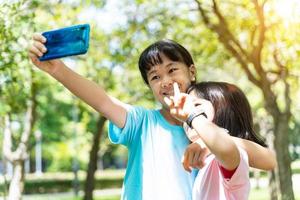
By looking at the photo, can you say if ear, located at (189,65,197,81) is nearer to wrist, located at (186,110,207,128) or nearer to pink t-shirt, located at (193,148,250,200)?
pink t-shirt, located at (193,148,250,200)

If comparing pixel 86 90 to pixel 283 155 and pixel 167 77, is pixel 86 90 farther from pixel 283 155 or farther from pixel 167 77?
pixel 283 155

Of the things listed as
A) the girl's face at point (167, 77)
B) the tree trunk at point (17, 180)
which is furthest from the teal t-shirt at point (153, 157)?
the tree trunk at point (17, 180)

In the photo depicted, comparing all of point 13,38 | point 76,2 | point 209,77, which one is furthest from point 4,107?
point 209,77

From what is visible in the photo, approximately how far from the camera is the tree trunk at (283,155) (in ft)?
29.6

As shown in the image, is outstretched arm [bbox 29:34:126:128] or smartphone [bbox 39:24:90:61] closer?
smartphone [bbox 39:24:90:61]

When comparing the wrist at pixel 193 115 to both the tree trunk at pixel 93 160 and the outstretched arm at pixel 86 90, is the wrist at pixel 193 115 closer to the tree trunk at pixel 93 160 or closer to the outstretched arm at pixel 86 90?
the outstretched arm at pixel 86 90

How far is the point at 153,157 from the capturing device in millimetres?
2461

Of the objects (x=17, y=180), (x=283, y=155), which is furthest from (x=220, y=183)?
(x=17, y=180)

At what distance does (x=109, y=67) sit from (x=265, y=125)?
1025 cm

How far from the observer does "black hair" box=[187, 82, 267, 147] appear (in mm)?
2016

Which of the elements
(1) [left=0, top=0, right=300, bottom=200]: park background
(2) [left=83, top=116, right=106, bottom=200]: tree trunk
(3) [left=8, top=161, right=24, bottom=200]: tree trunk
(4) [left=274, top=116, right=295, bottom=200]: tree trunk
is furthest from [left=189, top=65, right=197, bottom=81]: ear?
(2) [left=83, top=116, right=106, bottom=200]: tree trunk

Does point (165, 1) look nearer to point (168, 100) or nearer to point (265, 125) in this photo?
point (168, 100)

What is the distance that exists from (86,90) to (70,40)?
37cm

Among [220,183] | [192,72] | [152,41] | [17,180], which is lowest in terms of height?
[220,183]
